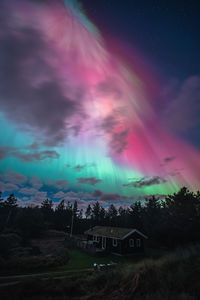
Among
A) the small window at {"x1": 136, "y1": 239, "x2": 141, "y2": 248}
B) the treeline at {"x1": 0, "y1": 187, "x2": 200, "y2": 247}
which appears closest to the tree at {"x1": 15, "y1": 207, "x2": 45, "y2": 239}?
the treeline at {"x1": 0, "y1": 187, "x2": 200, "y2": 247}

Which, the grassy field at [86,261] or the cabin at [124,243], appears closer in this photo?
the grassy field at [86,261]

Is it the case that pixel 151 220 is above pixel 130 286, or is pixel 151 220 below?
above

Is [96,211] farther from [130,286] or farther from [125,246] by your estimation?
[130,286]

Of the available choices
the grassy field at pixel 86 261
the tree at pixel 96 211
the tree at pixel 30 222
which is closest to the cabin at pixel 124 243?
the grassy field at pixel 86 261

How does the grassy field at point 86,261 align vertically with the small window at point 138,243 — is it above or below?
below

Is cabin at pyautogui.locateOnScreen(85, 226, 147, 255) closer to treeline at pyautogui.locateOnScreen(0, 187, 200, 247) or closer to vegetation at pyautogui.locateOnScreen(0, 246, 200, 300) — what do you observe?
treeline at pyautogui.locateOnScreen(0, 187, 200, 247)

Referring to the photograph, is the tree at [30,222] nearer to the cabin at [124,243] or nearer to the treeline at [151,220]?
the treeline at [151,220]

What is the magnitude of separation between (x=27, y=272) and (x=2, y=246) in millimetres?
6918

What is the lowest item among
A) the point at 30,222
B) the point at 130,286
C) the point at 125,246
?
the point at 130,286

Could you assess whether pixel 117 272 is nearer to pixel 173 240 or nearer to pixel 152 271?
pixel 152 271

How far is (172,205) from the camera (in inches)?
1430

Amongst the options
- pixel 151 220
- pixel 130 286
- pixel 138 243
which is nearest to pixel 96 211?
pixel 151 220

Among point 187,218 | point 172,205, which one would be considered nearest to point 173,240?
point 187,218

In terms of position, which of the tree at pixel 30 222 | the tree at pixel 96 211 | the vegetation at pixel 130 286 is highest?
the tree at pixel 96 211
